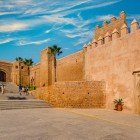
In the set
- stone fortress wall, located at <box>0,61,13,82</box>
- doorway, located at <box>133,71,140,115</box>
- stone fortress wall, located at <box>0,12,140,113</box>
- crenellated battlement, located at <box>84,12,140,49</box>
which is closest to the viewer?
doorway, located at <box>133,71,140,115</box>

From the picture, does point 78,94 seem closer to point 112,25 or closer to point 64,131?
point 112,25

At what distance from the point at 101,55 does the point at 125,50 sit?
9.83ft

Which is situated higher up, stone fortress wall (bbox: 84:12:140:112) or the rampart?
stone fortress wall (bbox: 84:12:140:112)

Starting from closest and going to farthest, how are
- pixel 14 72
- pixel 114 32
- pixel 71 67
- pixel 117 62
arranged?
pixel 117 62 < pixel 114 32 < pixel 71 67 < pixel 14 72

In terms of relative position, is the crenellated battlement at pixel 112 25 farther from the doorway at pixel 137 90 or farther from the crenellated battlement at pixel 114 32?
the doorway at pixel 137 90

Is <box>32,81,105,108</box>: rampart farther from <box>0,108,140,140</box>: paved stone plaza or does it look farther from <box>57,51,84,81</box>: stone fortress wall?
<box>0,108,140,140</box>: paved stone plaza

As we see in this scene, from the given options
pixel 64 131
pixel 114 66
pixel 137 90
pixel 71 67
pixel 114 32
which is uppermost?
pixel 114 32

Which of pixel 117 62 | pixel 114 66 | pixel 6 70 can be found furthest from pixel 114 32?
pixel 6 70

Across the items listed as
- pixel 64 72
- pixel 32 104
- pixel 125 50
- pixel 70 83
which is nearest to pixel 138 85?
pixel 125 50

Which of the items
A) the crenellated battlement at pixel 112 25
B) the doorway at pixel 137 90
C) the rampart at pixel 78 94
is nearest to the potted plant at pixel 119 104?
the doorway at pixel 137 90

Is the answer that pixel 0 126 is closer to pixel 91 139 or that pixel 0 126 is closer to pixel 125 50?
pixel 91 139

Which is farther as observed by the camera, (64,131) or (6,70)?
(6,70)

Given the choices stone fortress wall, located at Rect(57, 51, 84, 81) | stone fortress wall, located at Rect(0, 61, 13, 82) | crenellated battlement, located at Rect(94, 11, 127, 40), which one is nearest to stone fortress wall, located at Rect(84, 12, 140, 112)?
crenellated battlement, located at Rect(94, 11, 127, 40)

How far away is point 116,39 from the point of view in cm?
1823
